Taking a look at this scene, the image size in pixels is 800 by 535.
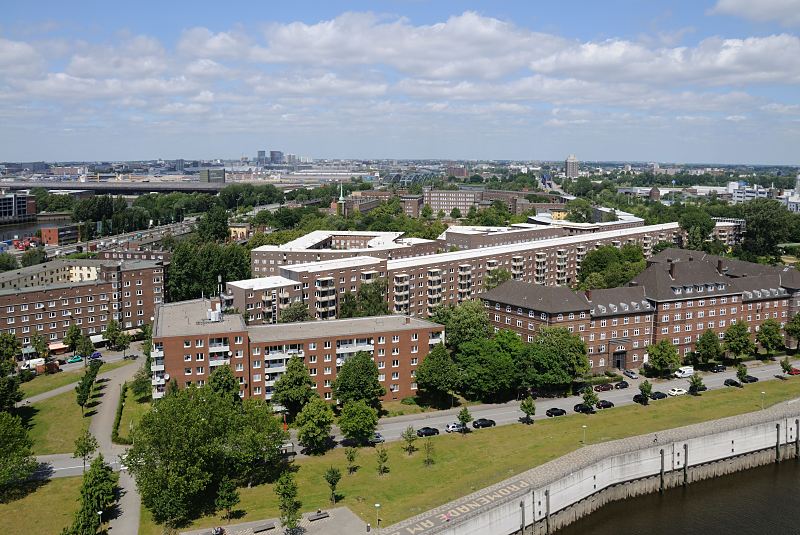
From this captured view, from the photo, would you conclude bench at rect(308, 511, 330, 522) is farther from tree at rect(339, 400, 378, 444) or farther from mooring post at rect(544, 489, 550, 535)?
mooring post at rect(544, 489, 550, 535)

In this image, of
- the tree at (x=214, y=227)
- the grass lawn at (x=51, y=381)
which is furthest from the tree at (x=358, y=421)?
the tree at (x=214, y=227)

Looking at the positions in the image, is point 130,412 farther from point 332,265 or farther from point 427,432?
point 332,265

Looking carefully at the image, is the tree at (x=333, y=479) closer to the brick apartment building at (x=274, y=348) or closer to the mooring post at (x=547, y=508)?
the mooring post at (x=547, y=508)

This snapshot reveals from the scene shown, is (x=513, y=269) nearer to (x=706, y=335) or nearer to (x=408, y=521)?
(x=706, y=335)

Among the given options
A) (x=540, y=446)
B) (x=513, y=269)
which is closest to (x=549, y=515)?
(x=540, y=446)

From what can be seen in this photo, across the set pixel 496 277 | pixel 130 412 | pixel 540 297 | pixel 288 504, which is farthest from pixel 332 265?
pixel 288 504

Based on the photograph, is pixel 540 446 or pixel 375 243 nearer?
pixel 540 446
